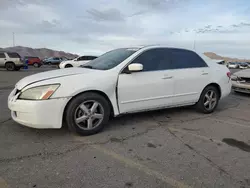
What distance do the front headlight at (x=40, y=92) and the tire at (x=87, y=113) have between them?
34 cm

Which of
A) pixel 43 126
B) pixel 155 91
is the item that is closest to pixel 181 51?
pixel 155 91

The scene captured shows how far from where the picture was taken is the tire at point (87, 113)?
11.1 ft

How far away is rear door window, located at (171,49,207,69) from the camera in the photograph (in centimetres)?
455

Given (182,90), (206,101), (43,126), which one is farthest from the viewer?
(206,101)

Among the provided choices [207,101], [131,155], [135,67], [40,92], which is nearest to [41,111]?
[40,92]

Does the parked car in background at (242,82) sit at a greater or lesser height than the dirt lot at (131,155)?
greater

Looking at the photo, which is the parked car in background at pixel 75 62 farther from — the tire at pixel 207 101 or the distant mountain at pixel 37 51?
the distant mountain at pixel 37 51

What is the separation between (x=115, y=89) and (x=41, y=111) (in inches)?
48.7

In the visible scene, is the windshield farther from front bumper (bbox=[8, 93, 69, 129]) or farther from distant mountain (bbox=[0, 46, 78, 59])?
distant mountain (bbox=[0, 46, 78, 59])

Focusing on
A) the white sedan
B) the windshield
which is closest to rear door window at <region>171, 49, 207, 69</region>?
the white sedan

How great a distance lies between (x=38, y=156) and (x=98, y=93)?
4.37 ft

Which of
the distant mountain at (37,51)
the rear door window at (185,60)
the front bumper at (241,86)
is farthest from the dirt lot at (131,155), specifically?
the distant mountain at (37,51)

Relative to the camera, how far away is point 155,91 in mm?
4121

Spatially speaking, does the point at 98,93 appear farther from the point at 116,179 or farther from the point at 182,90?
the point at 182,90
